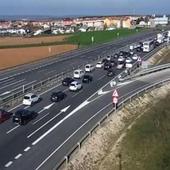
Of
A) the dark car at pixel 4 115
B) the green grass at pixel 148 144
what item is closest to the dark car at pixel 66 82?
the green grass at pixel 148 144

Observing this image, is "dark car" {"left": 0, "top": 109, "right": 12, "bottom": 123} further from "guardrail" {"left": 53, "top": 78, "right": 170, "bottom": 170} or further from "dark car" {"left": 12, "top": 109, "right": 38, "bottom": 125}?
"guardrail" {"left": 53, "top": 78, "right": 170, "bottom": 170}

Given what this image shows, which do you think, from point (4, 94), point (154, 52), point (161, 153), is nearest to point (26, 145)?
point (161, 153)

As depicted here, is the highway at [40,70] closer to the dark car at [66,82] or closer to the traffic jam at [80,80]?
the traffic jam at [80,80]

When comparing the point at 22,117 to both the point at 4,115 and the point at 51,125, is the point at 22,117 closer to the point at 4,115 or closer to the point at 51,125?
the point at 4,115

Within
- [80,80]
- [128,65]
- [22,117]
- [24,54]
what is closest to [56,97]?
[22,117]

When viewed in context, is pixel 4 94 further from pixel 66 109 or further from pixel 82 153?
pixel 82 153

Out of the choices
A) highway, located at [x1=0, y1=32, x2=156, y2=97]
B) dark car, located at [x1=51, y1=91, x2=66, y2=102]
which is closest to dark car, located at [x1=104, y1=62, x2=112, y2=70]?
highway, located at [x1=0, y1=32, x2=156, y2=97]
